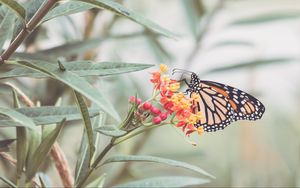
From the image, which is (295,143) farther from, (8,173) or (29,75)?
(29,75)

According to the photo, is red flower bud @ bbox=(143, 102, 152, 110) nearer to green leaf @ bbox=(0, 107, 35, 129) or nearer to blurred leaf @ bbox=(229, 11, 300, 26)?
green leaf @ bbox=(0, 107, 35, 129)

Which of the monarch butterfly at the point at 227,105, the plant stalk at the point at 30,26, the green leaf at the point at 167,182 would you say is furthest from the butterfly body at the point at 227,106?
the plant stalk at the point at 30,26

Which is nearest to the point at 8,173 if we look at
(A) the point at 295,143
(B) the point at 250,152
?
(B) the point at 250,152

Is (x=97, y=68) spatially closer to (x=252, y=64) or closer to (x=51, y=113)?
(x=51, y=113)

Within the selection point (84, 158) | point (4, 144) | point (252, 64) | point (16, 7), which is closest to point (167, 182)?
point (84, 158)

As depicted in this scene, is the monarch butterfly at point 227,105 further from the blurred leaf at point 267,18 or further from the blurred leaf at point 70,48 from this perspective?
the blurred leaf at point 267,18
